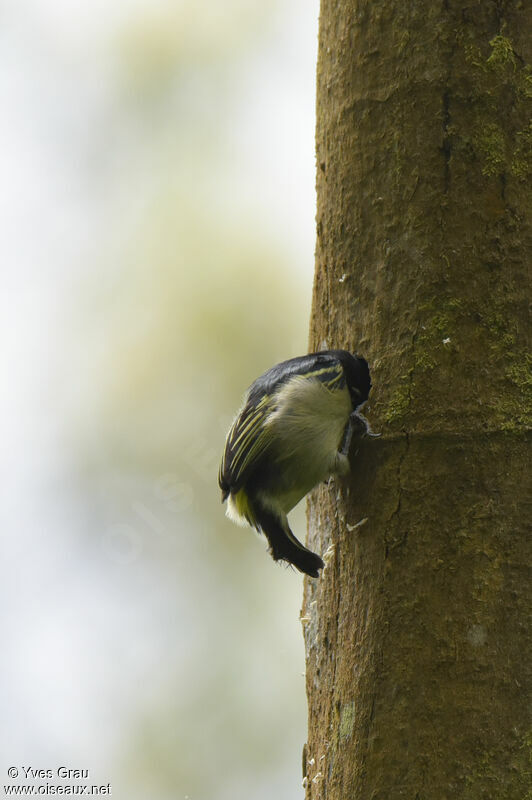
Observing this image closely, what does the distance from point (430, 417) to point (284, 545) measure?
658 mm

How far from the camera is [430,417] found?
2.42 m

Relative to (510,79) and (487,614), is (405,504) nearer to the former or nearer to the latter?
(487,614)

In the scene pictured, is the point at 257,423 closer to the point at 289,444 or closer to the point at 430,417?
the point at 289,444

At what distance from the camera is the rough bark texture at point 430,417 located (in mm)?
2211

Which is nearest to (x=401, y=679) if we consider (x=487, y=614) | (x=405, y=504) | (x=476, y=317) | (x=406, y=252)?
(x=487, y=614)

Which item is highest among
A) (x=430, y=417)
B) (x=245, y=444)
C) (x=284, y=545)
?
(x=430, y=417)

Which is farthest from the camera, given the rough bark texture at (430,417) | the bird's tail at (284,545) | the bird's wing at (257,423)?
the bird's wing at (257,423)

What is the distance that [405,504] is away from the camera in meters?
2.42

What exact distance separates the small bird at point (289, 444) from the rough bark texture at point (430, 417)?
89 millimetres

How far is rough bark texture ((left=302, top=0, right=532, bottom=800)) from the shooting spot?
2.21 m

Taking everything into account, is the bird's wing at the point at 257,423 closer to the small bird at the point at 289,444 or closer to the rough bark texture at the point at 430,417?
the small bird at the point at 289,444

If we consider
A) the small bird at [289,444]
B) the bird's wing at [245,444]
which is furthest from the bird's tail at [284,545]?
the bird's wing at [245,444]

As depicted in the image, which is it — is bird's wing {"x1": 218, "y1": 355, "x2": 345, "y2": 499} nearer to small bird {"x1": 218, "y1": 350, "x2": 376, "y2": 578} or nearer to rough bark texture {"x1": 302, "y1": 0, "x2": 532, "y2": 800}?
small bird {"x1": 218, "y1": 350, "x2": 376, "y2": 578}

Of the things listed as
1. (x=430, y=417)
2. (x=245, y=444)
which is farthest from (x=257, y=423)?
(x=430, y=417)
